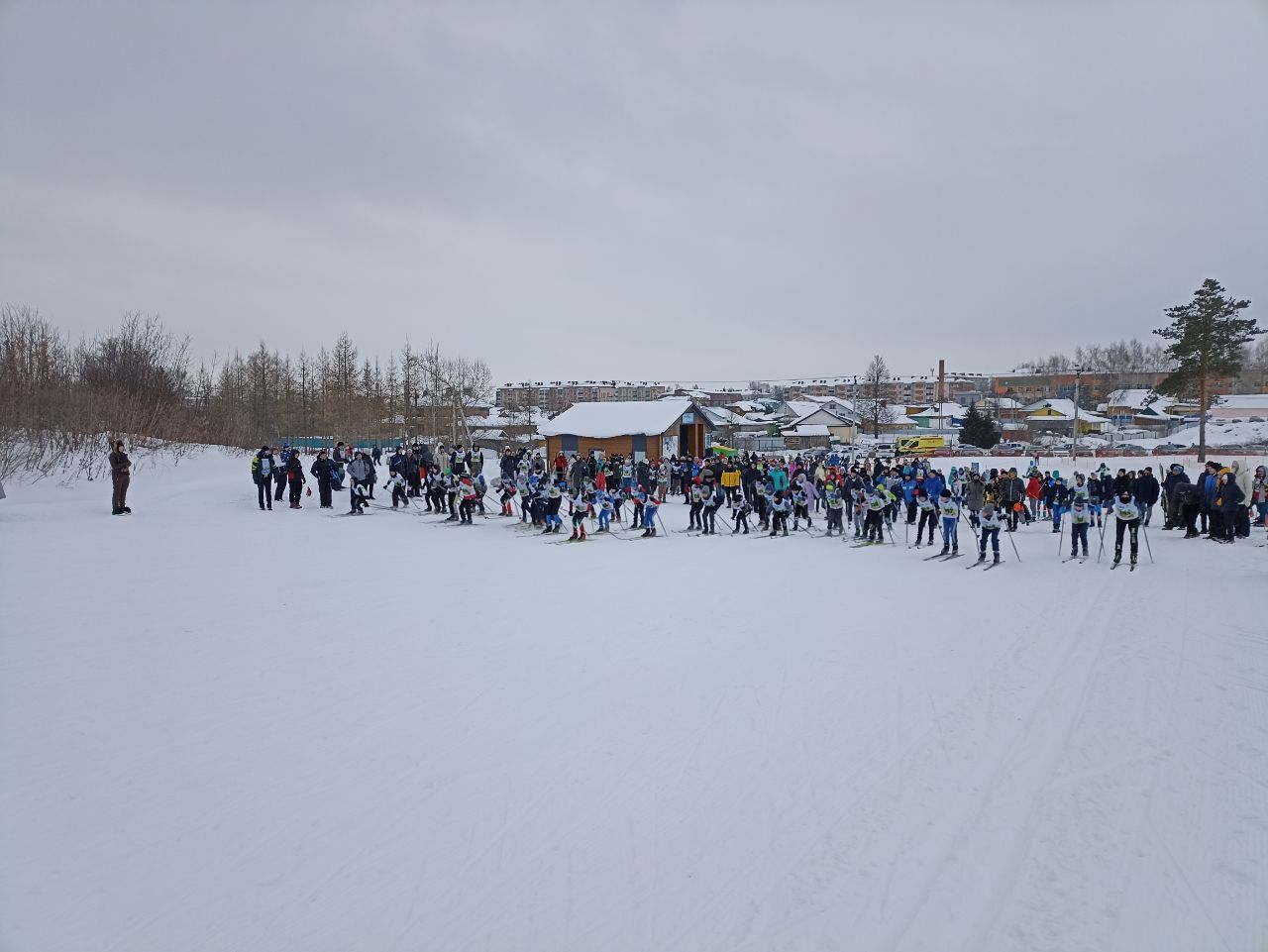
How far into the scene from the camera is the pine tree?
3366 cm

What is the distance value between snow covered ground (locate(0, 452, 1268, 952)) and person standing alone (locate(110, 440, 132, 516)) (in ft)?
19.8

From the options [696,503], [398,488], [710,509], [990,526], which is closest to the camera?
[990,526]

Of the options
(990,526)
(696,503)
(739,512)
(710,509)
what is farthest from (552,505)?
(990,526)

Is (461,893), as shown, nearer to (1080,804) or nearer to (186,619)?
(1080,804)

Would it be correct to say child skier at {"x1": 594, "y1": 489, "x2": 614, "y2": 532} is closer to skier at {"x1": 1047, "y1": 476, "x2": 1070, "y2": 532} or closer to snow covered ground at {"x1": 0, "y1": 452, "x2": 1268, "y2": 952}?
snow covered ground at {"x1": 0, "y1": 452, "x2": 1268, "y2": 952}

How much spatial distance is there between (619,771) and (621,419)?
30530 mm

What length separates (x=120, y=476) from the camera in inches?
584

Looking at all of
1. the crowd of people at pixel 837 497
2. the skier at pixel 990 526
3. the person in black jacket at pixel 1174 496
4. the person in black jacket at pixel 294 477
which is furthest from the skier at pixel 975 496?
the person in black jacket at pixel 294 477

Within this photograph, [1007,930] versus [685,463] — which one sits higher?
[685,463]

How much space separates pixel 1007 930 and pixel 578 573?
815 centimetres

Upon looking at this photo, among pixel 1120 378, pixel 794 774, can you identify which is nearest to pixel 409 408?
pixel 794 774

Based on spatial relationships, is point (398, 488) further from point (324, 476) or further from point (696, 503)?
point (696, 503)

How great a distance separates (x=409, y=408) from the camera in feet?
162

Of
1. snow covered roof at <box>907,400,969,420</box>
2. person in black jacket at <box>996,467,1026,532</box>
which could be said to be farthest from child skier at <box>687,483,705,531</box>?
snow covered roof at <box>907,400,969,420</box>
